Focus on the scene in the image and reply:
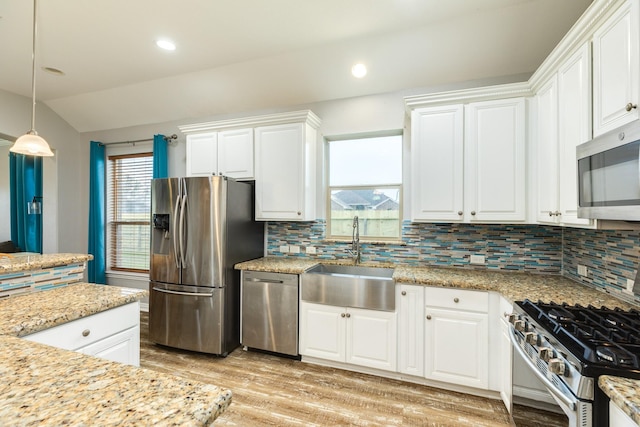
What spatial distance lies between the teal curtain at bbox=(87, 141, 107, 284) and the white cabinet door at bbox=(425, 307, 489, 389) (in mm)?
4655

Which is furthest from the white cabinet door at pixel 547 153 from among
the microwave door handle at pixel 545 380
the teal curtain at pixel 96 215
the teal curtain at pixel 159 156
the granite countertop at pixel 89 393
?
the teal curtain at pixel 96 215

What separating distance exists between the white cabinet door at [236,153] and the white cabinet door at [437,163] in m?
1.74

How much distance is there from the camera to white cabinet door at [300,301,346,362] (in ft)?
8.59

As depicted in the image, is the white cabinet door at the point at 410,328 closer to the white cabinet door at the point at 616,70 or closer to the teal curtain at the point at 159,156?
the white cabinet door at the point at 616,70

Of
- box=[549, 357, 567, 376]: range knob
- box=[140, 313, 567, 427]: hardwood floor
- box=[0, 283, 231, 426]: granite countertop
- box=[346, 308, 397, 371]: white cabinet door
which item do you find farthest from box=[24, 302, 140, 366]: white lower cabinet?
box=[549, 357, 567, 376]: range knob

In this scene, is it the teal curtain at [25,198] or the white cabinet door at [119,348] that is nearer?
the white cabinet door at [119,348]

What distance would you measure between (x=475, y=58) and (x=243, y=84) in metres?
2.40

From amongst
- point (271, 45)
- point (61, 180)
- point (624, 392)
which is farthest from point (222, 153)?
point (624, 392)

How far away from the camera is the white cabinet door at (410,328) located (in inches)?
93.3

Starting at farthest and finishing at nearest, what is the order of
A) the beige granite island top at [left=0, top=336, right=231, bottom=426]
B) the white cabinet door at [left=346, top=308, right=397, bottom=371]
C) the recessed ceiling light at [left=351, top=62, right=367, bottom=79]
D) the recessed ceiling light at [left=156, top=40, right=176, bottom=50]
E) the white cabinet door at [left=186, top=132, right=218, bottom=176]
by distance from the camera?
the white cabinet door at [left=186, top=132, right=218, bottom=176] → the recessed ceiling light at [left=351, top=62, right=367, bottom=79] → the recessed ceiling light at [left=156, top=40, right=176, bottom=50] → the white cabinet door at [left=346, top=308, right=397, bottom=371] → the beige granite island top at [left=0, top=336, right=231, bottom=426]

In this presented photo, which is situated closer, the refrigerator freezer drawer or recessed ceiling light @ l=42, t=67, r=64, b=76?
the refrigerator freezer drawer

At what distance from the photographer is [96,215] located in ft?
14.4

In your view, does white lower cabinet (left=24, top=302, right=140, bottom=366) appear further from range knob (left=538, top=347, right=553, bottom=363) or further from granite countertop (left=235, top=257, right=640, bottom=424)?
range knob (left=538, top=347, right=553, bottom=363)

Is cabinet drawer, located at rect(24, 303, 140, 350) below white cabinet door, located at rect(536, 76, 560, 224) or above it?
below
